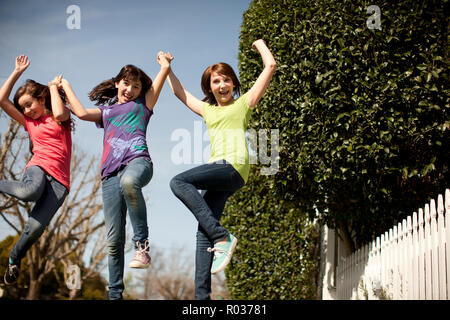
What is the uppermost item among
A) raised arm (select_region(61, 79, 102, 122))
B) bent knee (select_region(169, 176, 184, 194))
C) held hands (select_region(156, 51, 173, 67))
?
held hands (select_region(156, 51, 173, 67))

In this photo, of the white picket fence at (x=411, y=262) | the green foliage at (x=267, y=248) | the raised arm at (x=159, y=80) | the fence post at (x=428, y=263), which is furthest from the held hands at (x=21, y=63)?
the green foliage at (x=267, y=248)

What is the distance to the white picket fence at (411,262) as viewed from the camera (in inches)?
214

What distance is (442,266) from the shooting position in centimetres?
541

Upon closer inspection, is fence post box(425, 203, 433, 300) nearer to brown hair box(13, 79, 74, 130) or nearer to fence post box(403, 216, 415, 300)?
fence post box(403, 216, 415, 300)

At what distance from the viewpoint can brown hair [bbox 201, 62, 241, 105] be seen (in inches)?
179

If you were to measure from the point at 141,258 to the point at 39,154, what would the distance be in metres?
1.52

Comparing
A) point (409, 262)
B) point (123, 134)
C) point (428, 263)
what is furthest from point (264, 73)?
point (409, 262)

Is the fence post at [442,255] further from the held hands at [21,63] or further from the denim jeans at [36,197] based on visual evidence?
the held hands at [21,63]

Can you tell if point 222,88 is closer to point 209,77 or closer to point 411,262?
point 209,77

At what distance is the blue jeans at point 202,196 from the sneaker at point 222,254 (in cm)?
6

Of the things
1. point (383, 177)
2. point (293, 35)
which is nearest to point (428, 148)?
point (383, 177)

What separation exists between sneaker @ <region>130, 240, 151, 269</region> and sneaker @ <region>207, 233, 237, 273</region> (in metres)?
0.49

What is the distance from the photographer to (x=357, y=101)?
6391 millimetres

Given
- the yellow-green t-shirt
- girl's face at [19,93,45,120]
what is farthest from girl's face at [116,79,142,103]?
girl's face at [19,93,45,120]
